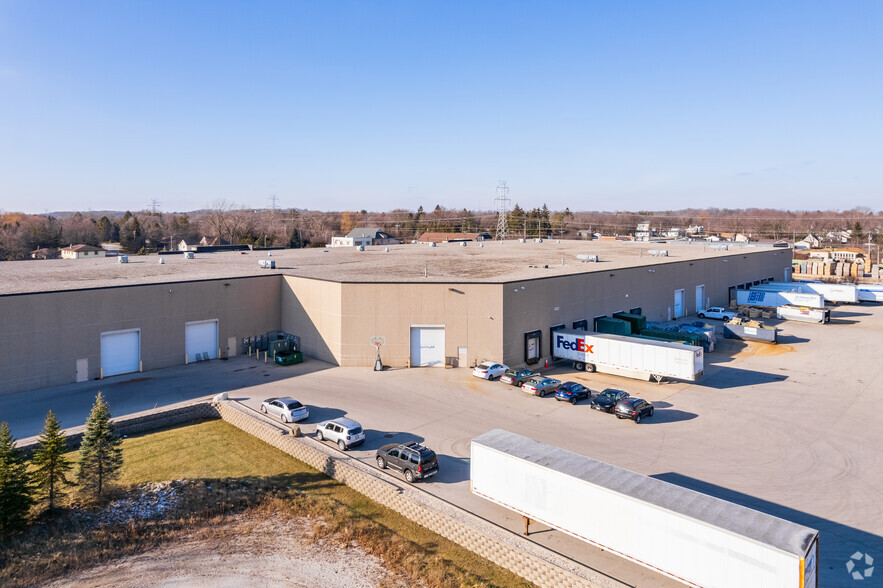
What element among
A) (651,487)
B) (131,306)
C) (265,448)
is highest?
(131,306)

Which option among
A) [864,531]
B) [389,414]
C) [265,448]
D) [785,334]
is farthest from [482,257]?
[864,531]

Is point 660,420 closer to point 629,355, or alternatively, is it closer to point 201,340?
point 629,355

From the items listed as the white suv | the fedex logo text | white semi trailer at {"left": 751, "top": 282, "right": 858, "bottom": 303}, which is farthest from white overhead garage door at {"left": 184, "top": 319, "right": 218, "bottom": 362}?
white semi trailer at {"left": 751, "top": 282, "right": 858, "bottom": 303}

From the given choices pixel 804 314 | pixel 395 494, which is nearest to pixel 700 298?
pixel 804 314

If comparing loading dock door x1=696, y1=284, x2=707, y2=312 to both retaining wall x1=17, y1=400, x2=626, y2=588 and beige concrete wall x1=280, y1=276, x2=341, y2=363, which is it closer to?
beige concrete wall x1=280, y1=276, x2=341, y2=363

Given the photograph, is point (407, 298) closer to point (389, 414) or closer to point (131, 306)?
point (389, 414)

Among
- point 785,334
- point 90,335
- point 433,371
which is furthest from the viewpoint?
point 785,334

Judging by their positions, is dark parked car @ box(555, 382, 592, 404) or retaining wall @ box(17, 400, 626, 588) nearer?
retaining wall @ box(17, 400, 626, 588)
